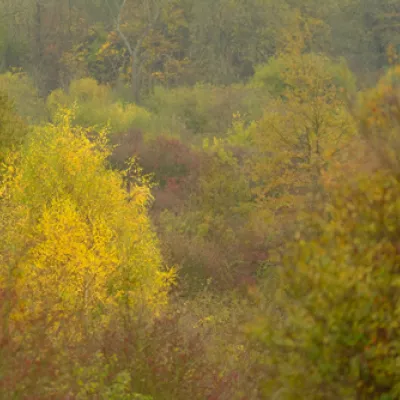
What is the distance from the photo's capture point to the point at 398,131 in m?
6.14

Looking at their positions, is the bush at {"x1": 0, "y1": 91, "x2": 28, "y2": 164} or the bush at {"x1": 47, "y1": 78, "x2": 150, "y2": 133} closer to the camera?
the bush at {"x1": 0, "y1": 91, "x2": 28, "y2": 164}

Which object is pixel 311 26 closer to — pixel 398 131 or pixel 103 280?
pixel 103 280

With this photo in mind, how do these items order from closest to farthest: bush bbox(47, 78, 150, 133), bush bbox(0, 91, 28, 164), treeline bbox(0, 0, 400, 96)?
1. bush bbox(0, 91, 28, 164)
2. bush bbox(47, 78, 150, 133)
3. treeline bbox(0, 0, 400, 96)

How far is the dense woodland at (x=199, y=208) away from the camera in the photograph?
610cm

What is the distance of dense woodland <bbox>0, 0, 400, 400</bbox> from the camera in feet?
20.0

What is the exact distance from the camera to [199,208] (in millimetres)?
33812

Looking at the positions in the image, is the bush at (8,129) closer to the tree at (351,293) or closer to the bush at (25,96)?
the bush at (25,96)

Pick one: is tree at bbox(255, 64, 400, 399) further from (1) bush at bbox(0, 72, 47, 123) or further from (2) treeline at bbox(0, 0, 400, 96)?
(2) treeline at bbox(0, 0, 400, 96)

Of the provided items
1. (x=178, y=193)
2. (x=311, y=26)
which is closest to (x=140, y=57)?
(x=311, y=26)

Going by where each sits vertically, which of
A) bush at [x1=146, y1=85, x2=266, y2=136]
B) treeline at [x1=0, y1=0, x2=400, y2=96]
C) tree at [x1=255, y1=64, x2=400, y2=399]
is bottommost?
bush at [x1=146, y1=85, x2=266, y2=136]

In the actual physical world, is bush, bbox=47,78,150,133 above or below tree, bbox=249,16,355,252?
below

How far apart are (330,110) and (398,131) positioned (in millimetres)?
23587

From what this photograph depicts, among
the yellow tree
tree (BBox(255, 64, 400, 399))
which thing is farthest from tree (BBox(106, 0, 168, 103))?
tree (BBox(255, 64, 400, 399))

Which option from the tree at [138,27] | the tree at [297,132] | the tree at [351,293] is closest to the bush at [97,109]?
the tree at [138,27]
